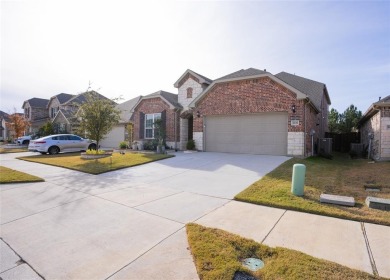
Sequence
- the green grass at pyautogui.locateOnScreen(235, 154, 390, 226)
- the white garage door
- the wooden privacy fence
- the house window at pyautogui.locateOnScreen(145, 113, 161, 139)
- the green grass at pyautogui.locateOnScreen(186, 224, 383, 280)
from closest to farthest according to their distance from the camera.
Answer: the green grass at pyautogui.locateOnScreen(186, 224, 383, 280)
the green grass at pyautogui.locateOnScreen(235, 154, 390, 226)
the house window at pyautogui.locateOnScreen(145, 113, 161, 139)
the wooden privacy fence
the white garage door

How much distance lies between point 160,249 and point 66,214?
272cm

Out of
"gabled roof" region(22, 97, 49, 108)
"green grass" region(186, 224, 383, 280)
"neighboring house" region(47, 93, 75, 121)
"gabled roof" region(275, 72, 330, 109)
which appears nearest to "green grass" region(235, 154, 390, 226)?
"green grass" region(186, 224, 383, 280)

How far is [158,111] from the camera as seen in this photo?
767 inches

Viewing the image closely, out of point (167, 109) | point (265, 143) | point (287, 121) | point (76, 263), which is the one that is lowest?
point (76, 263)

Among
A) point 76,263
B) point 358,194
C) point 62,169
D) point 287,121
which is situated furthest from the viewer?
point 287,121

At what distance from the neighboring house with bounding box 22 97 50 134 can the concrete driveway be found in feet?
112

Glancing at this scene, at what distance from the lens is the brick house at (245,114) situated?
43.1 ft

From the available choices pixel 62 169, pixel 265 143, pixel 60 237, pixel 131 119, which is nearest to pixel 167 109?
pixel 131 119

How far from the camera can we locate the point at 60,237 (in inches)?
157

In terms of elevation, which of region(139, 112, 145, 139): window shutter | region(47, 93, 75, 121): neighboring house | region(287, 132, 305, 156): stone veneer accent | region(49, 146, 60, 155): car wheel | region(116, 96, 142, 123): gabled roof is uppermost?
region(47, 93, 75, 121): neighboring house

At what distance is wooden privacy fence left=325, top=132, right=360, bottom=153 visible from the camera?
21.5 meters

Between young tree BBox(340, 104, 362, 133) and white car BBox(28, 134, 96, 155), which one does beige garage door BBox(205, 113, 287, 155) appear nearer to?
white car BBox(28, 134, 96, 155)

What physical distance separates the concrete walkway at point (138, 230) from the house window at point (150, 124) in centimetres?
1264

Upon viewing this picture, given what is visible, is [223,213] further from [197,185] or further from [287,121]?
[287,121]
